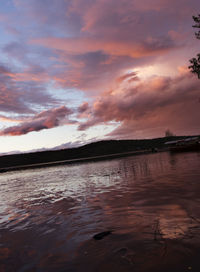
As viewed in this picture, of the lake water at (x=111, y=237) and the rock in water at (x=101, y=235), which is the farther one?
the rock in water at (x=101, y=235)

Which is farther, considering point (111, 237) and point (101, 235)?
point (101, 235)

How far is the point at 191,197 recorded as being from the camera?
30.0 ft

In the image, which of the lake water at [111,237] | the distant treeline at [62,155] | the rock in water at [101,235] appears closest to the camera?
the lake water at [111,237]

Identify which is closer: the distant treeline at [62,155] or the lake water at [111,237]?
the lake water at [111,237]

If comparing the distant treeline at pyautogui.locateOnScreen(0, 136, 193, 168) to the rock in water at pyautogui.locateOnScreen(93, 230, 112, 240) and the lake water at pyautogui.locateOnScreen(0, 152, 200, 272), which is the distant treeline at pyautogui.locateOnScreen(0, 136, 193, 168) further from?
the rock in water at pyautogui.locateOnScreen(93, 230, 112, 240)

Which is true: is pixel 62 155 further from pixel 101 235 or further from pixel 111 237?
pixel 111 237

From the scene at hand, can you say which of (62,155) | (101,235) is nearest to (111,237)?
(101,235)

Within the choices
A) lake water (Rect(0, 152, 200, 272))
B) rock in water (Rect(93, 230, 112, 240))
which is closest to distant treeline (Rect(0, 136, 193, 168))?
lake water (Rect(0, 152, 200, 272))

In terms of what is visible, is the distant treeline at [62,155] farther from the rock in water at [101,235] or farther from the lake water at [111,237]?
the rock in water at [101,235]

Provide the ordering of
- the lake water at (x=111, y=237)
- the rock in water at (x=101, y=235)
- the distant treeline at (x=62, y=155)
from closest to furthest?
the lake water at (x=111, y=237) < the rock in water at (x=101, y=235) < the distant treeline at (x=62, y=155)

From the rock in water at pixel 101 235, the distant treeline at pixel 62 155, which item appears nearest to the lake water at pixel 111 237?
the rock in water at pixel 101 235

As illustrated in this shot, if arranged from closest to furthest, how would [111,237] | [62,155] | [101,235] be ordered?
1. [111,237]
2. [101,235]
3. [62,155]

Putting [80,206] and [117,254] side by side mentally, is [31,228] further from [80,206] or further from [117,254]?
[117,254]

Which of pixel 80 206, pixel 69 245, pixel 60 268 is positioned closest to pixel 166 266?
pixel 60 268
